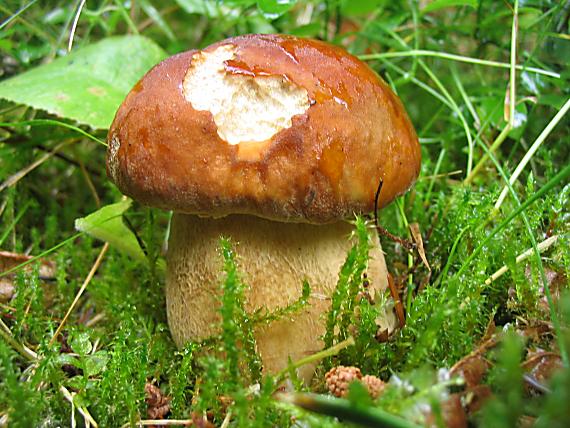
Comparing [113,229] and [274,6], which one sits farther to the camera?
[274,6]

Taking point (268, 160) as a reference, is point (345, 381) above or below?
below

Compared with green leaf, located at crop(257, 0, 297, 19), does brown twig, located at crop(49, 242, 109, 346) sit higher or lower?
lower

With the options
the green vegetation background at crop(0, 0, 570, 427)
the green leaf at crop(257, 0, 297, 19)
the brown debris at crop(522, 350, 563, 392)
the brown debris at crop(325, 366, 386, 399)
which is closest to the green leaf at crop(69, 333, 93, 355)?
the green vegetation background at crop(0, 0, 570, 427)

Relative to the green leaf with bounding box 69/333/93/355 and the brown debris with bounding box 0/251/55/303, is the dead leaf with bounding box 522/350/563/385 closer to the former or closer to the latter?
the green leaf with bounding box 69/333/93/355

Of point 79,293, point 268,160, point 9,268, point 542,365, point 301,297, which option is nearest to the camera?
point 542,365

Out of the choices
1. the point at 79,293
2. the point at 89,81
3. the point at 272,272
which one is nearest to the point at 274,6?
the point at 89,81

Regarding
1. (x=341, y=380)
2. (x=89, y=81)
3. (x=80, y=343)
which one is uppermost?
(x=89, y=81)

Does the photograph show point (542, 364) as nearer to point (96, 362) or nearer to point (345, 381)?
point (345, 381)

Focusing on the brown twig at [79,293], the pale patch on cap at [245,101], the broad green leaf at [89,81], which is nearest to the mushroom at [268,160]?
the pale patch on cap at [245,101]
